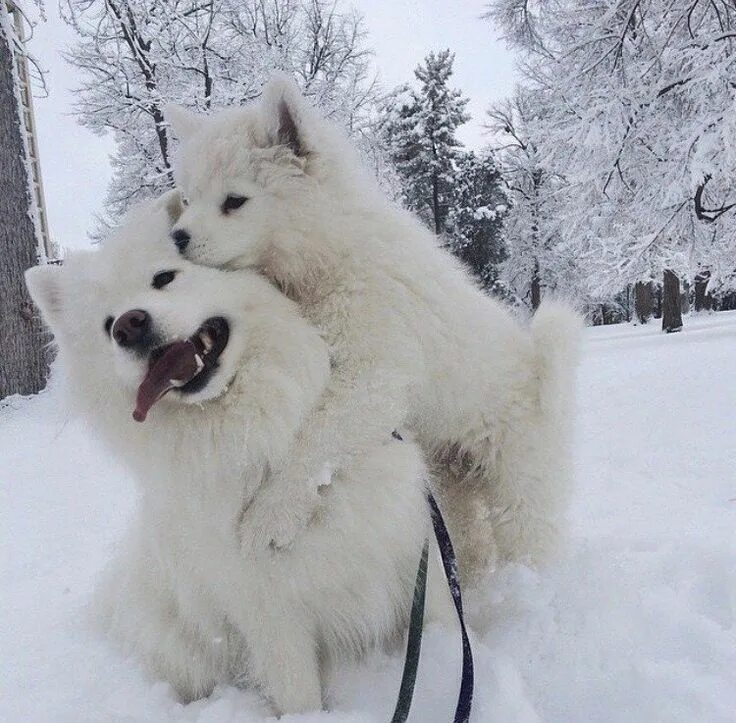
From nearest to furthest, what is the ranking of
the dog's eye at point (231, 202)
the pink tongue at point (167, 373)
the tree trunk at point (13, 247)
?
the pink tongue at point (167, 373)
the dog's eye at point (231, 202)
the tree trunk at point (13, 247)

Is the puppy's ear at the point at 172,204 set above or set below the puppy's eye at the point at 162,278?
above

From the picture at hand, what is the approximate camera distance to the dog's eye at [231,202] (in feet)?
8.94

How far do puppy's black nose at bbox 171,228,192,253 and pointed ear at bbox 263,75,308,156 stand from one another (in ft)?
2.05

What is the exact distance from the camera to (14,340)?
7.37 meters

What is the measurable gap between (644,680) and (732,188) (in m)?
9.90

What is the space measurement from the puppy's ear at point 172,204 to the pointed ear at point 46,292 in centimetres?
55

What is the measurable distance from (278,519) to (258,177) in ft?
5.14

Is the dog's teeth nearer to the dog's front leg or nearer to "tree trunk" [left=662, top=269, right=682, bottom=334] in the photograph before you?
the dog's front leg

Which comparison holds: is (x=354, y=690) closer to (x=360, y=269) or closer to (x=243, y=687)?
(x=243, y=687)

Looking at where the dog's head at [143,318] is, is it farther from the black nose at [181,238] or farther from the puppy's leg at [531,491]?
the puppy's leg at [531,491]

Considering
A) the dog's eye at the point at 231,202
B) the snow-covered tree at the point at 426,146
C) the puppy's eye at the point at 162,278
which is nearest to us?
the puppy's eye at the point at 162,278

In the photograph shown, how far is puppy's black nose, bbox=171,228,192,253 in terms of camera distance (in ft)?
8.08

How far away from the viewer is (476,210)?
26.5m

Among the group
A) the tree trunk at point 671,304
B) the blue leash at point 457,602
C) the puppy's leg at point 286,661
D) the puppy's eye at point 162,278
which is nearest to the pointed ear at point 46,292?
the puppy's eye at point 162,278
